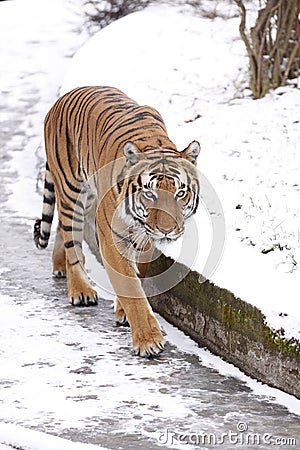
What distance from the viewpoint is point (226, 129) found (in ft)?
26.7

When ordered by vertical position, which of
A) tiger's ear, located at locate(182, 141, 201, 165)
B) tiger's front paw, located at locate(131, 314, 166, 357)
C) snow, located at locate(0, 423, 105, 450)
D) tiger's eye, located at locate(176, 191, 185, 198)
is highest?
tiger's ear, located at locate(182, 141, 201, 165)

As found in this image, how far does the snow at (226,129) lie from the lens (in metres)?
5.09

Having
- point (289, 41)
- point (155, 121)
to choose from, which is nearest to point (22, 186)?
point (289, 41)

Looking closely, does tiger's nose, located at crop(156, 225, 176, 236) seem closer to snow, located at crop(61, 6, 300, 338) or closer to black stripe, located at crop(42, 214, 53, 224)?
snow, located at crop(61, 6, 300, 338)

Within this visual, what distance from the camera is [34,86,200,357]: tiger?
4.81m

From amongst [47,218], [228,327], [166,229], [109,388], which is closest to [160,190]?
[166,229]

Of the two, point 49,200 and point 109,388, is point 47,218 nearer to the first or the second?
point 49,200

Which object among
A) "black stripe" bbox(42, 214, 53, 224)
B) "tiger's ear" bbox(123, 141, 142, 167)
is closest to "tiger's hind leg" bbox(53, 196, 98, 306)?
"black stripe" bbox(42, 214, 53, 224)

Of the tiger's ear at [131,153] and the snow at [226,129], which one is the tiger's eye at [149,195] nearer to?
the tiger's ear at [131,153]

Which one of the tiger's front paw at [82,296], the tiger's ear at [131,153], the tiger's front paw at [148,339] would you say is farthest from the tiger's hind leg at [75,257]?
the tiger's ear at [131,153]

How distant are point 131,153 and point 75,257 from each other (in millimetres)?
1341

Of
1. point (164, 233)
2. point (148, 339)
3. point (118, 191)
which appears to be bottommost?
point (148, 339)

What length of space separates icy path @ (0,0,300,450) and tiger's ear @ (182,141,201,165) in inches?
41.7

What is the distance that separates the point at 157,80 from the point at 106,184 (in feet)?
16.1
